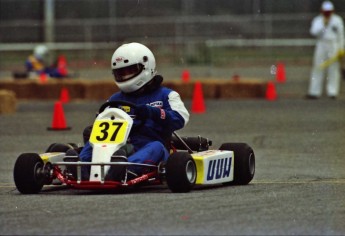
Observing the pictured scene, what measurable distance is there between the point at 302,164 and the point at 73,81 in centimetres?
1298

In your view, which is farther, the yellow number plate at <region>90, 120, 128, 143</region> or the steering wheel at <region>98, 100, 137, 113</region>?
the steering wheel at <region>98, 100, 137, 113</region>

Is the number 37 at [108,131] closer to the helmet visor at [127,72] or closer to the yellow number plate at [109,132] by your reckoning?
the yellow number plate at [109,132]

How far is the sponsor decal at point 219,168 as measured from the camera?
979cm

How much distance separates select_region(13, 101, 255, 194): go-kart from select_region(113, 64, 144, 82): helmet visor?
0.26 m

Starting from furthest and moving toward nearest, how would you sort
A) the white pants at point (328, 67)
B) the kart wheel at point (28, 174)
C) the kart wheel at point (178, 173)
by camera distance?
the white pants at point (328, 67) → the kart wheel at point (28, 174) → the kart wheel at point (178, 173)

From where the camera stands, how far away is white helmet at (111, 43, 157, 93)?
33.4ft

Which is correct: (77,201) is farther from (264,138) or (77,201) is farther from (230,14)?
(230,14)

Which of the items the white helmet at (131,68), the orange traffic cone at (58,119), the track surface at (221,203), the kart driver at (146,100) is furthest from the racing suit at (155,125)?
the orange traffic cone at (58,119)

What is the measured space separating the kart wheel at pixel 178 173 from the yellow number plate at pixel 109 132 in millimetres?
512

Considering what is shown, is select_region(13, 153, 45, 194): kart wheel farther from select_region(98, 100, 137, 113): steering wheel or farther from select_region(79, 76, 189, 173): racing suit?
select_region(98, 100, 137, 113): steering wheel

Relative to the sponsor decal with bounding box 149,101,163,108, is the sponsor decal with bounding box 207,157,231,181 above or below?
below

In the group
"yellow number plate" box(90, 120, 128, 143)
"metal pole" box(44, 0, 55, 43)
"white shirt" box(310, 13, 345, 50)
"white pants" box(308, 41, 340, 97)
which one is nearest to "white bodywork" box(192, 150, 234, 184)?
"yellow number plate" box(90, 120, 128, 143)

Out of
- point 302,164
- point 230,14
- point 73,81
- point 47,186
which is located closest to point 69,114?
point 73,81

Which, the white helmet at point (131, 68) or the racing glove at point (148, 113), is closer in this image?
the racing glove at point (148, 113)
